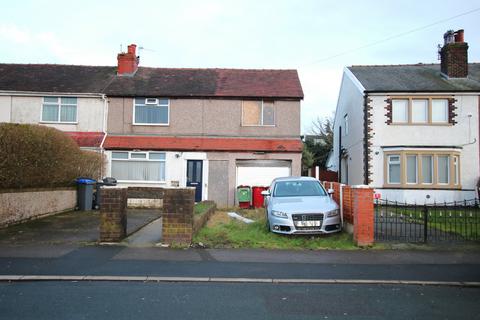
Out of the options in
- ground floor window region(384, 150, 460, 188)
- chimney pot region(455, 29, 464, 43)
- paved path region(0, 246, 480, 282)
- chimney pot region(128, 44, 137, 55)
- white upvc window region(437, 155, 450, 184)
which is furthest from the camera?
chimney pot region(128, 44, 137, 55)

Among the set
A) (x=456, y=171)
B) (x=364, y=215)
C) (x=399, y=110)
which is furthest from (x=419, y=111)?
(x=364, y=215)

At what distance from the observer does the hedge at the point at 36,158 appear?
11.8m

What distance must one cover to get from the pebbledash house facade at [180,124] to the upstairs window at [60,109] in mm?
45

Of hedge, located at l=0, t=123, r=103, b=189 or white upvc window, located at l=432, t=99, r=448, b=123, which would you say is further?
white upvc window, located at l=432, t=99, r=448, b=123

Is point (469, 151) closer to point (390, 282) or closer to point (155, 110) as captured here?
point (155, 110)

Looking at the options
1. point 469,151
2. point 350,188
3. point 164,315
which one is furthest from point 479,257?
point 469,151

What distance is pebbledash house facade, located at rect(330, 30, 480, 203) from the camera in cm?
2088

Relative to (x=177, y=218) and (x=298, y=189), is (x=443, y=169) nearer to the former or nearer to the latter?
(x=298, y=189)

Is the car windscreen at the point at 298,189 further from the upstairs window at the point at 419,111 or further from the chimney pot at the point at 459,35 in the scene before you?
the chimney pot at the point at 459,35

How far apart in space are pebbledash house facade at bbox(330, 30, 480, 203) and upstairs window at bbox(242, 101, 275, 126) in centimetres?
495

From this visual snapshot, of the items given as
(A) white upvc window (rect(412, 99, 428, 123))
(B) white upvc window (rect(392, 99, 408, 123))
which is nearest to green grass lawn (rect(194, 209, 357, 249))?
(B) white upvc window (rect(392, 99, 408, 123))

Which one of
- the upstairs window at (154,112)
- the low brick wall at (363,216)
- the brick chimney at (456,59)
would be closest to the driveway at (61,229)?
the low brick wall at (363,216)

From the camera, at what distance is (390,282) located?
22.3 ft

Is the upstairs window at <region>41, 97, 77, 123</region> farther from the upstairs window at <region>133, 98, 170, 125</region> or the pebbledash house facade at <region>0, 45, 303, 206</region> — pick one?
the upstairs window at <region>133, 98, 170, 125</region>
